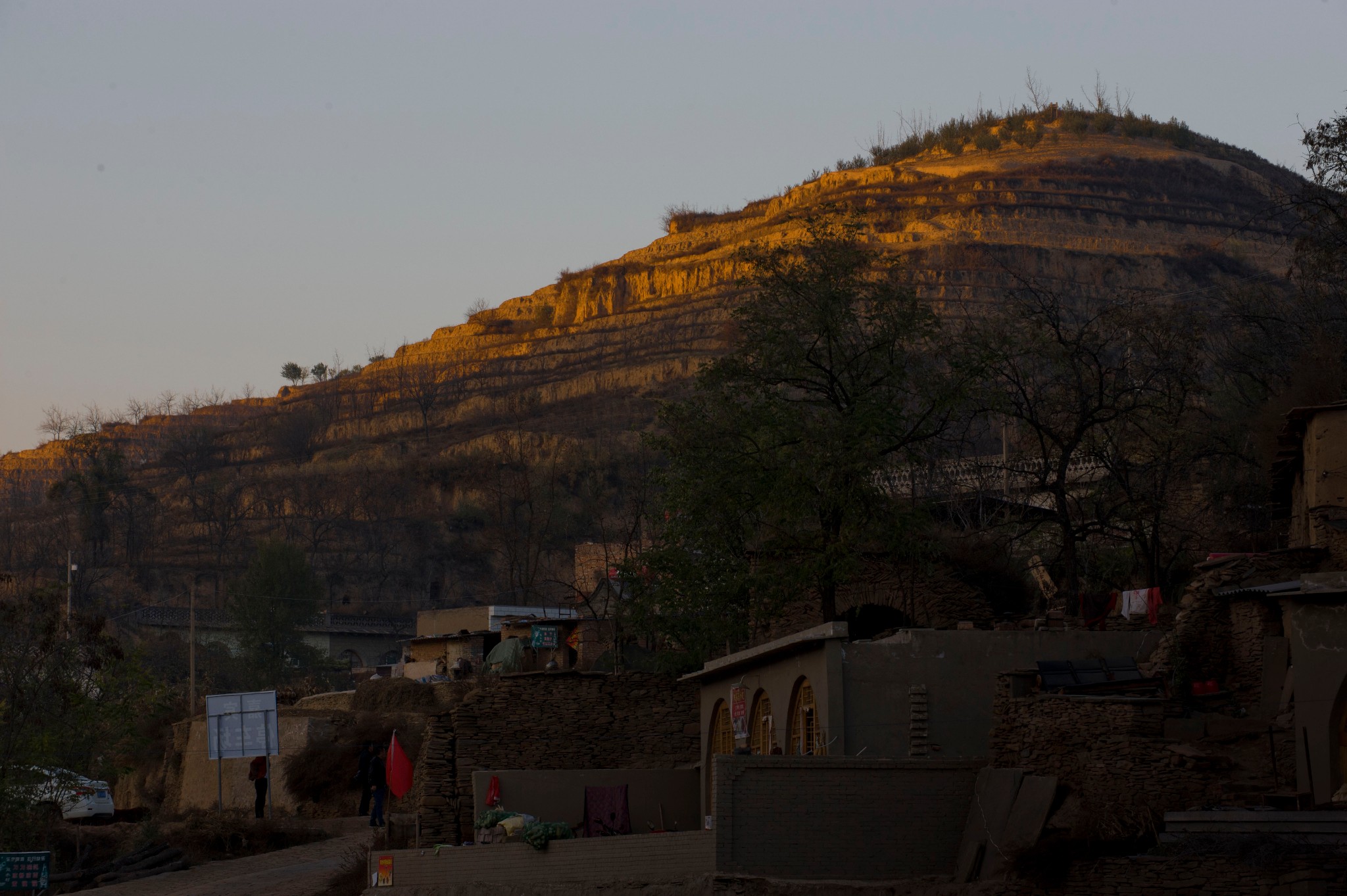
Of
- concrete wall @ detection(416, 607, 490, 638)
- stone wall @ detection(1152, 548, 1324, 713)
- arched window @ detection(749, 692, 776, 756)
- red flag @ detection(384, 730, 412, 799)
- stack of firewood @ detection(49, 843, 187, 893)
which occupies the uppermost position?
concrete wall @ detection(416, 607, 490, 638)

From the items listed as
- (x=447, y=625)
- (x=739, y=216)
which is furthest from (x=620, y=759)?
(x=739, y=216)

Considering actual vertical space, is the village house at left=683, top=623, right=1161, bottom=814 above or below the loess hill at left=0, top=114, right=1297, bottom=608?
below

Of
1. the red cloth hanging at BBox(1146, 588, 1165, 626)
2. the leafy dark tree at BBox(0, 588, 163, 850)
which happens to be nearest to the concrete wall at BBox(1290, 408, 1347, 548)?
the red cloth hanging at BBox(1146, 588, 1165, 626)

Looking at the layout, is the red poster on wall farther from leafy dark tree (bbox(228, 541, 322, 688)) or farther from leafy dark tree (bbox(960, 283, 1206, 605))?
leafy dark tree (bbox(228, 541, 322, 688))

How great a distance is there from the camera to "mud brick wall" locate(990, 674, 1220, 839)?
48.1ft

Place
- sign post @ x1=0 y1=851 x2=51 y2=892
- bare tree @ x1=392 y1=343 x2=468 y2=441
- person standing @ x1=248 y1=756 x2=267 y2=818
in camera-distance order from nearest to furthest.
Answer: sign post @ x1=0 y1=851 x2=51 y2=892, person standing @ x1=248 y1=756 x2=267 y2=818, bare tree @ x1=392 y1=343 x2=468 y2=441

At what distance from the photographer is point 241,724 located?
1142 inches

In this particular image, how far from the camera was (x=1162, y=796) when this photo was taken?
48.5 ft

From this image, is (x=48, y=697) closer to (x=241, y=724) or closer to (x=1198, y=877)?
(x=241, y=724)

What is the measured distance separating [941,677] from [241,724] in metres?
15.6

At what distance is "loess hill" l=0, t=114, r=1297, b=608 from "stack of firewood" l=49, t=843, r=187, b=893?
131 feet

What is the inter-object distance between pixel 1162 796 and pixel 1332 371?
11.1 meters

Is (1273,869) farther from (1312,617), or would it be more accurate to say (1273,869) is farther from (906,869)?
(906,869)

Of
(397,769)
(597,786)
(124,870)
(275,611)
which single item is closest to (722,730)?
(597,786)
